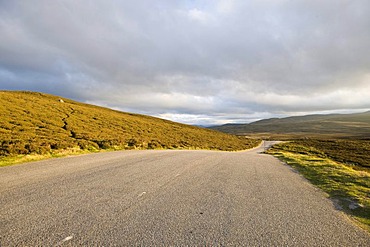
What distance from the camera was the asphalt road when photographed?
12.8 ft

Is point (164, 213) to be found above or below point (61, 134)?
below

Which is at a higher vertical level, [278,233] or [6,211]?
[6,211]

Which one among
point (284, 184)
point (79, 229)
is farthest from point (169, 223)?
point (284, 184)

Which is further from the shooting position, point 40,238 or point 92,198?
point 92,198

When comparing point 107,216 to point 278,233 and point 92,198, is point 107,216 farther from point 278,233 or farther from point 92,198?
point 278,233

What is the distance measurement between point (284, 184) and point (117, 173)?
23.4 feet

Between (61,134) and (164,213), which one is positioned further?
(61,134)

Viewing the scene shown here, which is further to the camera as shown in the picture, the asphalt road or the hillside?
the hillside

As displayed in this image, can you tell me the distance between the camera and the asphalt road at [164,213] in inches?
153

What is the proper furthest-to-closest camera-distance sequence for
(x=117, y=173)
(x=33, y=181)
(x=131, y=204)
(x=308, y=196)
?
1. (x=117, y=173)
2. (x=33, y=181)
3. (x=308, y=196)
4. (x=131, y=204)

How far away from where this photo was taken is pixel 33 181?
7336mm

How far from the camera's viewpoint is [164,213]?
195 inches

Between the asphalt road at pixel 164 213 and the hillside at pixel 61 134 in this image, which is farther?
the hillside at pixel 61 134

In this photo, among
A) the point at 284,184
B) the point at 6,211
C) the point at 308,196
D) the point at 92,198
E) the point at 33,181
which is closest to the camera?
the point at 6,211
